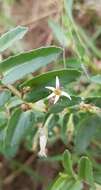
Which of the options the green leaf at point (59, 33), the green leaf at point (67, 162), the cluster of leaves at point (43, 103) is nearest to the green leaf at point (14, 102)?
the cluster of leaves at point (43, 103)

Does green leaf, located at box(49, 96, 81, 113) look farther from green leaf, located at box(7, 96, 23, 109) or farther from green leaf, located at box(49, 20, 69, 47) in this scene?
green leaf, located at box(49, 20, 69, 47)

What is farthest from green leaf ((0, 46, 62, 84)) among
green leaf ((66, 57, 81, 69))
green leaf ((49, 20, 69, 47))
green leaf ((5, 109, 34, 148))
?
green leaf ((49, 20, 69, 47))

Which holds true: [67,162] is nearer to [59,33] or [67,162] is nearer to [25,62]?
[25,62]

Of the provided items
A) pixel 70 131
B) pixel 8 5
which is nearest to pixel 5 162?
pixel 70 131

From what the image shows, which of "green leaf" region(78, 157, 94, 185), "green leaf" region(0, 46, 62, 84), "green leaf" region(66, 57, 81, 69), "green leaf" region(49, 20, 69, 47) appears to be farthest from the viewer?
"green leaf" region(49, 20, 69, 47)

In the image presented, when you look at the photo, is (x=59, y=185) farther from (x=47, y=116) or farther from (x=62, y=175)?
(x=47, y=116)

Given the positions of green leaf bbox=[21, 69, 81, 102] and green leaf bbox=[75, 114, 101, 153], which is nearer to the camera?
green leaf bbox=[21, 69, 81, 102]
